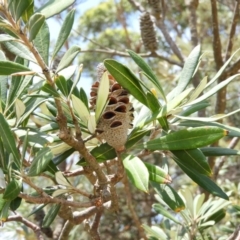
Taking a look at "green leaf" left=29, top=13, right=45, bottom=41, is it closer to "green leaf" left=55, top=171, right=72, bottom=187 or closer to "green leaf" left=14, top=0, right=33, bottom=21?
"green leaf" left=14, top=0, right=33, bottom=21

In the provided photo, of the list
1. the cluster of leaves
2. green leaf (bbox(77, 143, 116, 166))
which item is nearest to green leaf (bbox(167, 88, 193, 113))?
the cluster of leaves

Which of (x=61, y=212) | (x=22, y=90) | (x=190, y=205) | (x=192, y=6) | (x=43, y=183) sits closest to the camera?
(x=22, y=90)

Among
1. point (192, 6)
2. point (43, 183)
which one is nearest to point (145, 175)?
point (192, 6)

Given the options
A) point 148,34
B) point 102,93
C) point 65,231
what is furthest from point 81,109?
point 148,34

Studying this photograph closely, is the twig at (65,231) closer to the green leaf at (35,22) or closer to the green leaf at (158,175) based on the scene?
the green leaf at (158,175)

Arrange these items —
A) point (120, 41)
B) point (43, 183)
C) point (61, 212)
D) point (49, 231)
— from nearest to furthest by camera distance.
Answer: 1. point (61, 212)
2. point (49, 231)
3. point (43, 183)
4. point (120, 41)

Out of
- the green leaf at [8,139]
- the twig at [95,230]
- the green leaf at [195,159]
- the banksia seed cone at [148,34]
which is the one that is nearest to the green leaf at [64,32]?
the green leaf at [8,139]

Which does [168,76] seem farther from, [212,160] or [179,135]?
[179,135]

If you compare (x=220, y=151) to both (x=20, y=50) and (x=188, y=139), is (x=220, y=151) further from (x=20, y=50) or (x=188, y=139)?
(x=20, y=50)
